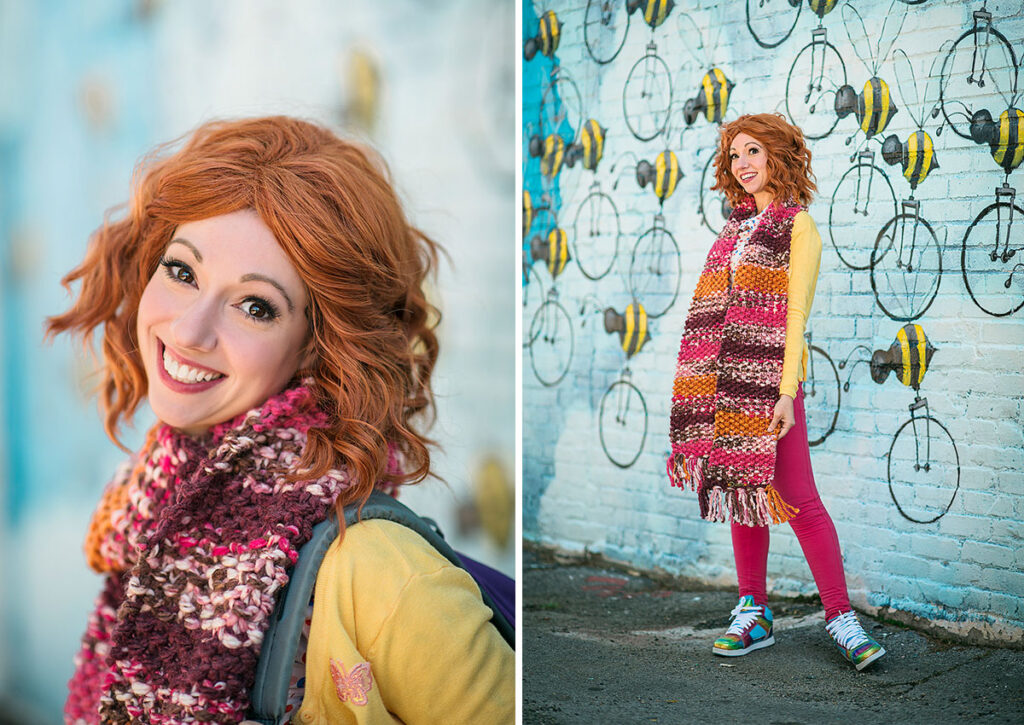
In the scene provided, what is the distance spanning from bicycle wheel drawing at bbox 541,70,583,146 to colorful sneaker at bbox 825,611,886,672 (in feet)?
4.16

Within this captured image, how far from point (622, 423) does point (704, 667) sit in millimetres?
593

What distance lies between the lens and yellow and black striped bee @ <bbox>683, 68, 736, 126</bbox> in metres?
2.08

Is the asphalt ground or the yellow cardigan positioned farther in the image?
the asphalt ground

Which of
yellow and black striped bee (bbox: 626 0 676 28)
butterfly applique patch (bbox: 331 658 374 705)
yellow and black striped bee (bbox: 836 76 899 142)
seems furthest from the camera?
yellow and black striped bee (bbox: 626 0 676 28)

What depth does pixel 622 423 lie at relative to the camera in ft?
7.56

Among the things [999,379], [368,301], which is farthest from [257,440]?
[999,379]

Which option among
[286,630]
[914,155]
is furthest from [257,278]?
[914,155]

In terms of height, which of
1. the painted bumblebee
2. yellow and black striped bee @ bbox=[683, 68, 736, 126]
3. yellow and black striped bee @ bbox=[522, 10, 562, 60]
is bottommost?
the painted bumblebee

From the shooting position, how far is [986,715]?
181 cm

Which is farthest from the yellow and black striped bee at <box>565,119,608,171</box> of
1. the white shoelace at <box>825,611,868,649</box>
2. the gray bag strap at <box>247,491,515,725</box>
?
the white shoelace at <box>825,611,868,649</box>

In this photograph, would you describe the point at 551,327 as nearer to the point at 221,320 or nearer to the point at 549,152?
the point at 549,152

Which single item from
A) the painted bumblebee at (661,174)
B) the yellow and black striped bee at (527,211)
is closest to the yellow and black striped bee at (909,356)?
the painted bumblebee at (661,174)

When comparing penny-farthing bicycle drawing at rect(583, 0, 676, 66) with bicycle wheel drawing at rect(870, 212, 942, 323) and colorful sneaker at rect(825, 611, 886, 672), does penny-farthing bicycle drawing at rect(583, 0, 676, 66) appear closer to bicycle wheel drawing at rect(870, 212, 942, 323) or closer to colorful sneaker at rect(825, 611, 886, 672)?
bicycle wheel drawing at rect(870, 212, 942, 323)

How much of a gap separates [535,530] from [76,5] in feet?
5.72
